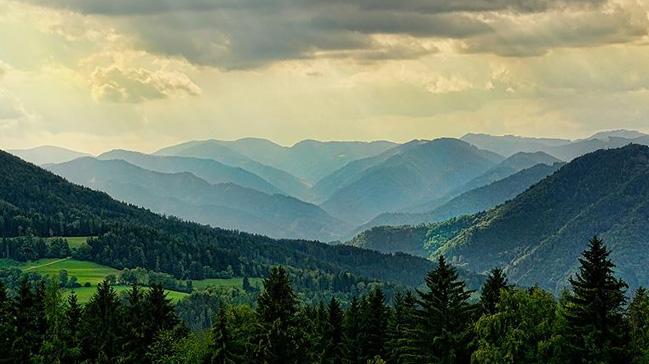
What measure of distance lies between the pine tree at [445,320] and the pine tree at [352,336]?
56.4ft

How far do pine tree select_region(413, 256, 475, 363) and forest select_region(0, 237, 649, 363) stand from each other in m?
0.09

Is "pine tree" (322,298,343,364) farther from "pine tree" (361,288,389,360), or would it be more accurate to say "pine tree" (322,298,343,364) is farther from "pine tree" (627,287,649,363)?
"pine tree" (627,287,649,363)

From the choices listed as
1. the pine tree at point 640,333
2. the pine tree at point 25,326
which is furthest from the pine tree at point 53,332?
the pine tree at point 640,333

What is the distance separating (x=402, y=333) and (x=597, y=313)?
78.3ft

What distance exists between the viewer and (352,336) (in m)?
89.3

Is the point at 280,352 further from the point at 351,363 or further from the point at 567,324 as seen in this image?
the point at 567,324

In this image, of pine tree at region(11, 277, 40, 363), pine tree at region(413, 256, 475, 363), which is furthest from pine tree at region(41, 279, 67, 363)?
pine tree at region(413, 256, 475, 363)

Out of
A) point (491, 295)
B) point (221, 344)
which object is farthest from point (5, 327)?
point (491, 295)

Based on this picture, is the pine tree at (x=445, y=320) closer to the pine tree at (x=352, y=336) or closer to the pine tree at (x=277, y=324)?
the pine tree at (x=277, y=324)

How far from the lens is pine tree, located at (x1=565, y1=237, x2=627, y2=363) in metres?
61.7

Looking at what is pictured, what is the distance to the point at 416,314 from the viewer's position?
72.2 m

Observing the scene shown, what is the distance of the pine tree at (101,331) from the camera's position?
8306 cm


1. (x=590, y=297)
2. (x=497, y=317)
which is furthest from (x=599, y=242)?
(x=497, y=317)

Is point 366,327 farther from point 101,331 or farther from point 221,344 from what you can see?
point 101,331
